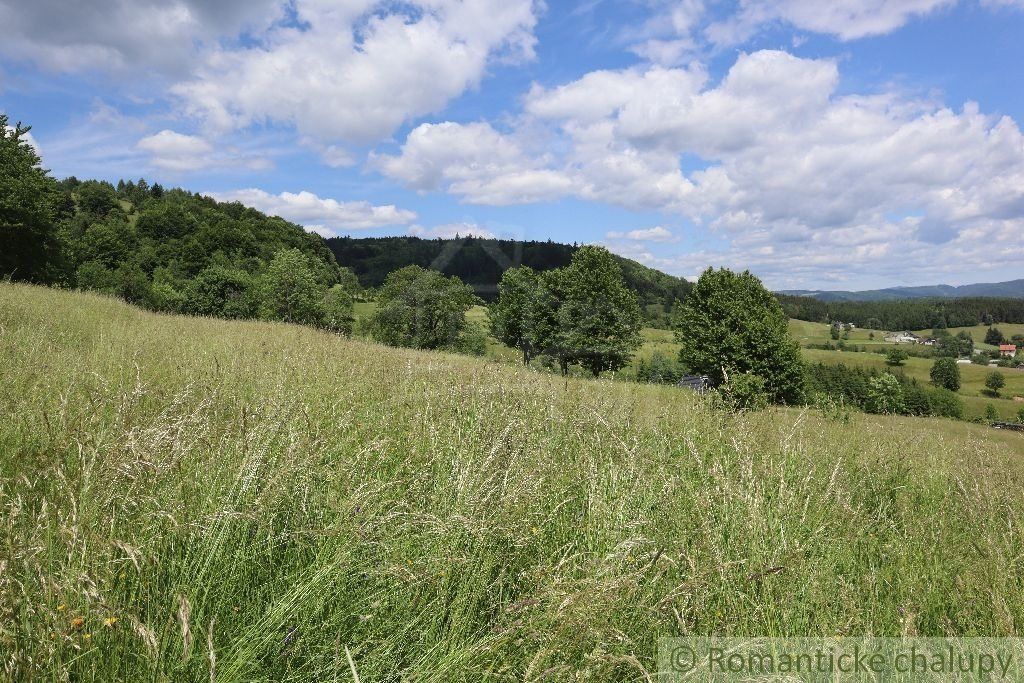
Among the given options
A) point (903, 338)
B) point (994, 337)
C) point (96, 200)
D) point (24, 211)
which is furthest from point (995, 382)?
point (96, 200)

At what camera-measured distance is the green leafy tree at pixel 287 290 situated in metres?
52.7

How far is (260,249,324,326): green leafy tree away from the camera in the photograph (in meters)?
52.7

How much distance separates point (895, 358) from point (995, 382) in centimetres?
1675

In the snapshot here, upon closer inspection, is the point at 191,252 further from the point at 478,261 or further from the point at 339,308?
the point at 478,261

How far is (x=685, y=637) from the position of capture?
2.13 m

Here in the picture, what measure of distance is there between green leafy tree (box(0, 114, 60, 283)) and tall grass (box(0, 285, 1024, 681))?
33473 mm

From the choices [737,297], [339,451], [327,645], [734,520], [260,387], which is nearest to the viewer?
[327,645]

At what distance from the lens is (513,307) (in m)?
55.1

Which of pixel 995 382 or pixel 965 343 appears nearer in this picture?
pixel 995 382

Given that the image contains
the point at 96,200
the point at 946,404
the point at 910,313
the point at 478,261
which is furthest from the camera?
the point at 910,313

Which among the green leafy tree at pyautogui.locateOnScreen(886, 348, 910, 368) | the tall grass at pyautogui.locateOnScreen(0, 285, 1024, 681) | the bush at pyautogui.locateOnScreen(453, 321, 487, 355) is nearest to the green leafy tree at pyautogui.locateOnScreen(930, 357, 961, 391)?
the green leafy tree at pyautogui.locateOnScreen(886, 348, 910, 368)

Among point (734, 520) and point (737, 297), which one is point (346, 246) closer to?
point (737, 297)

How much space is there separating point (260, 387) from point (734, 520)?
185 inches

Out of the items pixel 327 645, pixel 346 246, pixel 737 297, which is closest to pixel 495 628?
pixel 327 645
